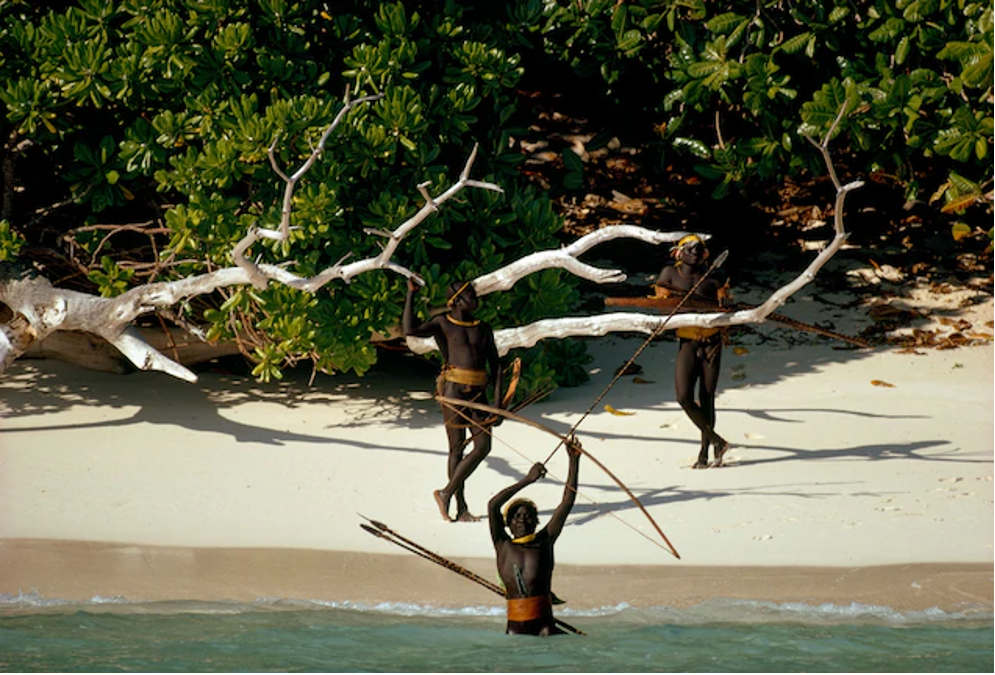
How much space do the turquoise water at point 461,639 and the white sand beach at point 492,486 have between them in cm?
16

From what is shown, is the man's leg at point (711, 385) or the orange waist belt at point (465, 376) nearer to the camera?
the orange waist belt at point (465, 376)

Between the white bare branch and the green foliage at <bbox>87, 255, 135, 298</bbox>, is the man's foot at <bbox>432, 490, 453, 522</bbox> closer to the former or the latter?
the white bare branch

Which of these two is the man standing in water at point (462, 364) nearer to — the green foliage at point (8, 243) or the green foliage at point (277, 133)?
the green foliage at point (277, 133)

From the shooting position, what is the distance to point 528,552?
8.30m

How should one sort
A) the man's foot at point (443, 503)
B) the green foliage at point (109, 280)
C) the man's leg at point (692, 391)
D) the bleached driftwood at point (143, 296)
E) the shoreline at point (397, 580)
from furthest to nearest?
1. the green foliage at point (109, 280)
2. the man's leg at point (692, 391)
3. the bleached driftwood at point (143, 296)
4. the man's foot at point (443, 503)
5. the shoreline at point (397, 580)

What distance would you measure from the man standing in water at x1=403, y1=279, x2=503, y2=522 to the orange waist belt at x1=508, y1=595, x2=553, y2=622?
1839mm

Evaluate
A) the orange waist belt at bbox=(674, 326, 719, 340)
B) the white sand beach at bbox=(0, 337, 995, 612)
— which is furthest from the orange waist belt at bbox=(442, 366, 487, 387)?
the orange waist belt at bbox=(674, 326, 719, 340)

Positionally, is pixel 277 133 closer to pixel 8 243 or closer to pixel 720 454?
pixel 8 243

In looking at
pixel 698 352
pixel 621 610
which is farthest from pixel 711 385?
pixel 621 610

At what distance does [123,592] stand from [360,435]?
3.27 meters

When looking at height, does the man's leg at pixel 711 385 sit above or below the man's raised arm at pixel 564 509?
above

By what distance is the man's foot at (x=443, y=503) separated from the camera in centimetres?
1043

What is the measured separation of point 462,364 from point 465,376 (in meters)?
0.08

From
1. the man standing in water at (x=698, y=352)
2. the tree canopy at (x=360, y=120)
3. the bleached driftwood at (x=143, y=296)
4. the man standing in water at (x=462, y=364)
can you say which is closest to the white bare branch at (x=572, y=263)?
the man standing in water at (x=698, y=352)
